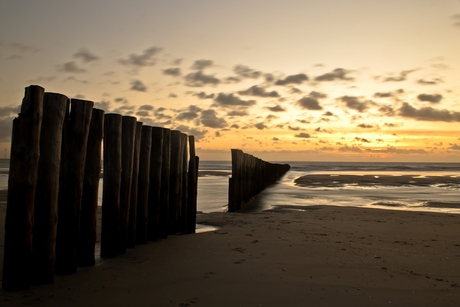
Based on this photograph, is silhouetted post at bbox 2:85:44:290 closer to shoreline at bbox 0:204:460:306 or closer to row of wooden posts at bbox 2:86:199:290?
row of wooden posts at bbox 2:86:199:290

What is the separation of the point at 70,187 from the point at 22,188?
60 cm

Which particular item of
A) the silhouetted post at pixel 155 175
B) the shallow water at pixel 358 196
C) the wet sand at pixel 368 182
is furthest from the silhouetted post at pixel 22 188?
the wet sand at pixel 368 182

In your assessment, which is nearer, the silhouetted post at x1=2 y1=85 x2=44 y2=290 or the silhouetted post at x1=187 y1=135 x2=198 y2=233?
the silhouetted post at x1=2 y1=85 x2=44 y2=290

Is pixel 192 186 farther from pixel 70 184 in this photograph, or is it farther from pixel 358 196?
→ pixel 358 196

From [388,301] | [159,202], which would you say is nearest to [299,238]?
[159,202]

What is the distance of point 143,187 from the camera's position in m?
5.48

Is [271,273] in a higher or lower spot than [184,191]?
lower

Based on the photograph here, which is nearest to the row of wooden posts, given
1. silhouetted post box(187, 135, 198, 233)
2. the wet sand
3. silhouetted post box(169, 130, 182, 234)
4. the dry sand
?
the dry sand

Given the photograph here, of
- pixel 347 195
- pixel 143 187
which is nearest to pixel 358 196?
pixel 347 195

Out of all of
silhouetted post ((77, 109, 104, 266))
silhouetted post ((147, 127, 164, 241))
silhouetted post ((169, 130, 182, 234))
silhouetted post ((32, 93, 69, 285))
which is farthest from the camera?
silhouetted post ((169, 130, 182, 234))

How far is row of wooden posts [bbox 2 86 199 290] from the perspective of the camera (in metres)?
3.47

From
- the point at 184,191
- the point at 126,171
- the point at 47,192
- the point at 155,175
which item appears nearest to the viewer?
the point at 47,192

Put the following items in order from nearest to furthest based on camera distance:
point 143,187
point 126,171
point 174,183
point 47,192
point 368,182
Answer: point 47,192, point 126,171, point 143,187, point 174,183, point 368,182

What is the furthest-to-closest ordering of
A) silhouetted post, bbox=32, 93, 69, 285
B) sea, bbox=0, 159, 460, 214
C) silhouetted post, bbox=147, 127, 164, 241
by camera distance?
sea, bbox=0, 159, 460, 214
silhouetted post, bbox=147, 127, 164, 241
silhouetted post, bbox=32, 93, 69, 285
